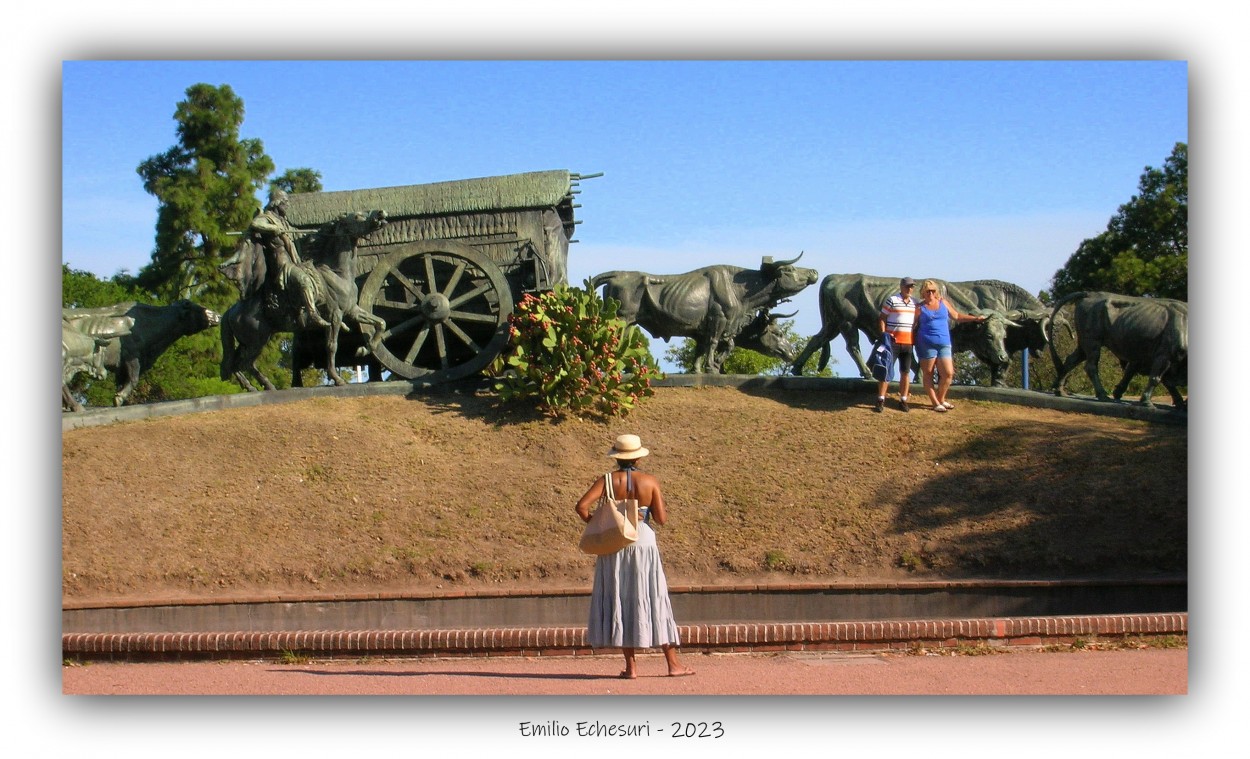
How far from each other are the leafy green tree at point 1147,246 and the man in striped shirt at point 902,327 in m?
12.1

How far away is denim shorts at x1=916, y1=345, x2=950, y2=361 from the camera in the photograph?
52.0ft

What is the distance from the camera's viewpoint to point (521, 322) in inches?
652

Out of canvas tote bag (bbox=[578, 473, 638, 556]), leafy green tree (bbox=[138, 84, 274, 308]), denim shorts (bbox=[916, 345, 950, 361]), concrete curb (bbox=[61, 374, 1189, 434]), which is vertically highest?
leafy green tree (bbox=[138, 84, 274, 308])

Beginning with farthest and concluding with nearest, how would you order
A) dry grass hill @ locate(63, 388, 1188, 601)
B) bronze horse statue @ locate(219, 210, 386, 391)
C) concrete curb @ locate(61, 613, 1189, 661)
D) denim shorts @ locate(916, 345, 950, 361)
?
1. bronze horse statue @ locate(219, 210, 386, 391)
2. denim shorts @ locate(916, 345, 950, 361)
3. dry grass hill @ locate(63, 388, 1188, 601)
4. concrete curb @ locate(61, 613, 1189, 661)

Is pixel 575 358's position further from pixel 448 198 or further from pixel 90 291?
pixel 90 291

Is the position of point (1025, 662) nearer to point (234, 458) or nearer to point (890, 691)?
point (890, 691)

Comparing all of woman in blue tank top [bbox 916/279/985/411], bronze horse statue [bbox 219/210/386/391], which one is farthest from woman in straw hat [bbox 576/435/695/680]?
bronze horse statue [bbox 219/210/386/391]

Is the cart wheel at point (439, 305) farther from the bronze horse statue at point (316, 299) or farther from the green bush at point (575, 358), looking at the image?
Result: the green bush at point (575, 358)

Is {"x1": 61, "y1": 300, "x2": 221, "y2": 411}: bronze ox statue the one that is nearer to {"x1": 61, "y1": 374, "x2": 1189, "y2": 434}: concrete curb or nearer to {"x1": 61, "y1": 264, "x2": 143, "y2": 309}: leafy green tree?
{"x1": 61, "y1": 374, "x2": 1189, "y2": 434}: concrete curb

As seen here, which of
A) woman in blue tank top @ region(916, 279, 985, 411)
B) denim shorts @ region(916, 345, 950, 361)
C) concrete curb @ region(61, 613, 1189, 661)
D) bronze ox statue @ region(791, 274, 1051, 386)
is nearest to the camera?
concrete curb @ region(61, 613, 1189, 661)

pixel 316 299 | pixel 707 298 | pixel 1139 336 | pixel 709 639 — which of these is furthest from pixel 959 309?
pixel 709 639

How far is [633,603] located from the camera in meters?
8.84

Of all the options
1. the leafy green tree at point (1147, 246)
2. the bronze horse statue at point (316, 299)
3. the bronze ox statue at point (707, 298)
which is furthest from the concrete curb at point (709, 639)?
the leafy green tree at point (1147, 246)

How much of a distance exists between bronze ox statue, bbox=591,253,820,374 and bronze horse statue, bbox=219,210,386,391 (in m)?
2.77
